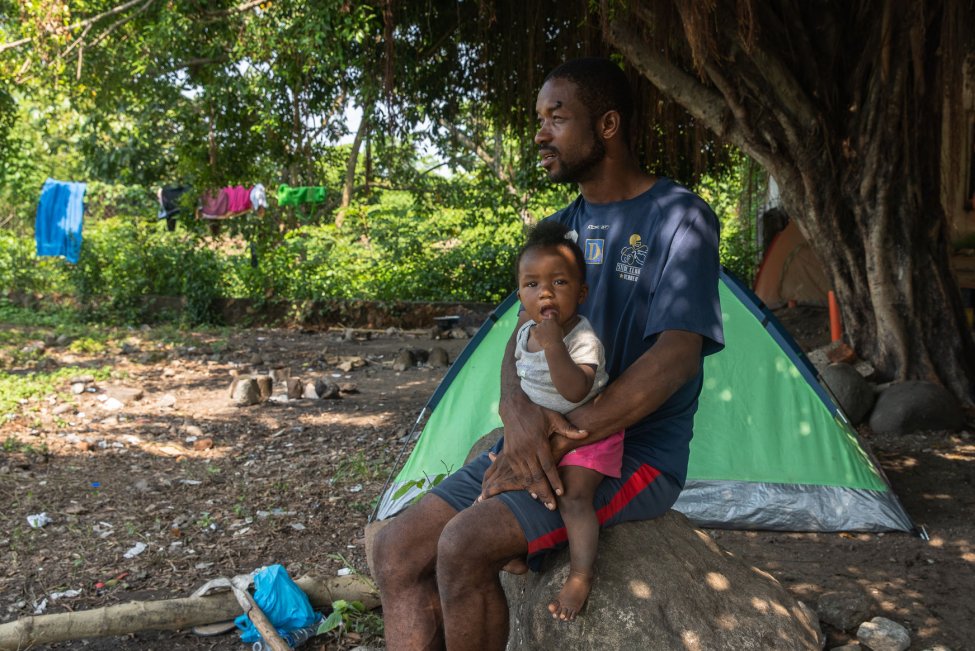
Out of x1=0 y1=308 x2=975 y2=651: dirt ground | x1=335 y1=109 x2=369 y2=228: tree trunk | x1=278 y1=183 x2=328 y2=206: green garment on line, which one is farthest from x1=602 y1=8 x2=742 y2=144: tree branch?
x1=335 y1=109 x2=369 y2=228: tree trunk

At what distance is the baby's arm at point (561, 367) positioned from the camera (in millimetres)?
2064

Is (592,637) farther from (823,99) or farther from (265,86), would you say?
(265,86)

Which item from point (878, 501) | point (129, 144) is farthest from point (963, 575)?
point (129, 144)

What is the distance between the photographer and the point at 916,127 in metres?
5.74

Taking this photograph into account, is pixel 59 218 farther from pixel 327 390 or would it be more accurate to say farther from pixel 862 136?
pixel 862 136

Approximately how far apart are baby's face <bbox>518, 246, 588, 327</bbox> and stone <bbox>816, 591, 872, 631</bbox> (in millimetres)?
1775

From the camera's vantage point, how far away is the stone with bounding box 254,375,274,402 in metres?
7.45

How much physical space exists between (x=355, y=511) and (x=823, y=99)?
3.95 meters

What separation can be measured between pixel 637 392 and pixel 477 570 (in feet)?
1.77

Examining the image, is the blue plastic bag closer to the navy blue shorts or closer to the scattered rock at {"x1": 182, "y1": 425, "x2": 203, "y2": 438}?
the navy blue shorts

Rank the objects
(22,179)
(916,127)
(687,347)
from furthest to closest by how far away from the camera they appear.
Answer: (22,179) < (916,127) < (687,347)

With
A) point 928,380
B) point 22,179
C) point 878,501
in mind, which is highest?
point 22,179

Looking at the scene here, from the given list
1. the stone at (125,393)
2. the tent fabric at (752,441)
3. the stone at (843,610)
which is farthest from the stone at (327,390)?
the stone at (843,610)

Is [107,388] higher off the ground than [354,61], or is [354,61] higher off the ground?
[354,61]
